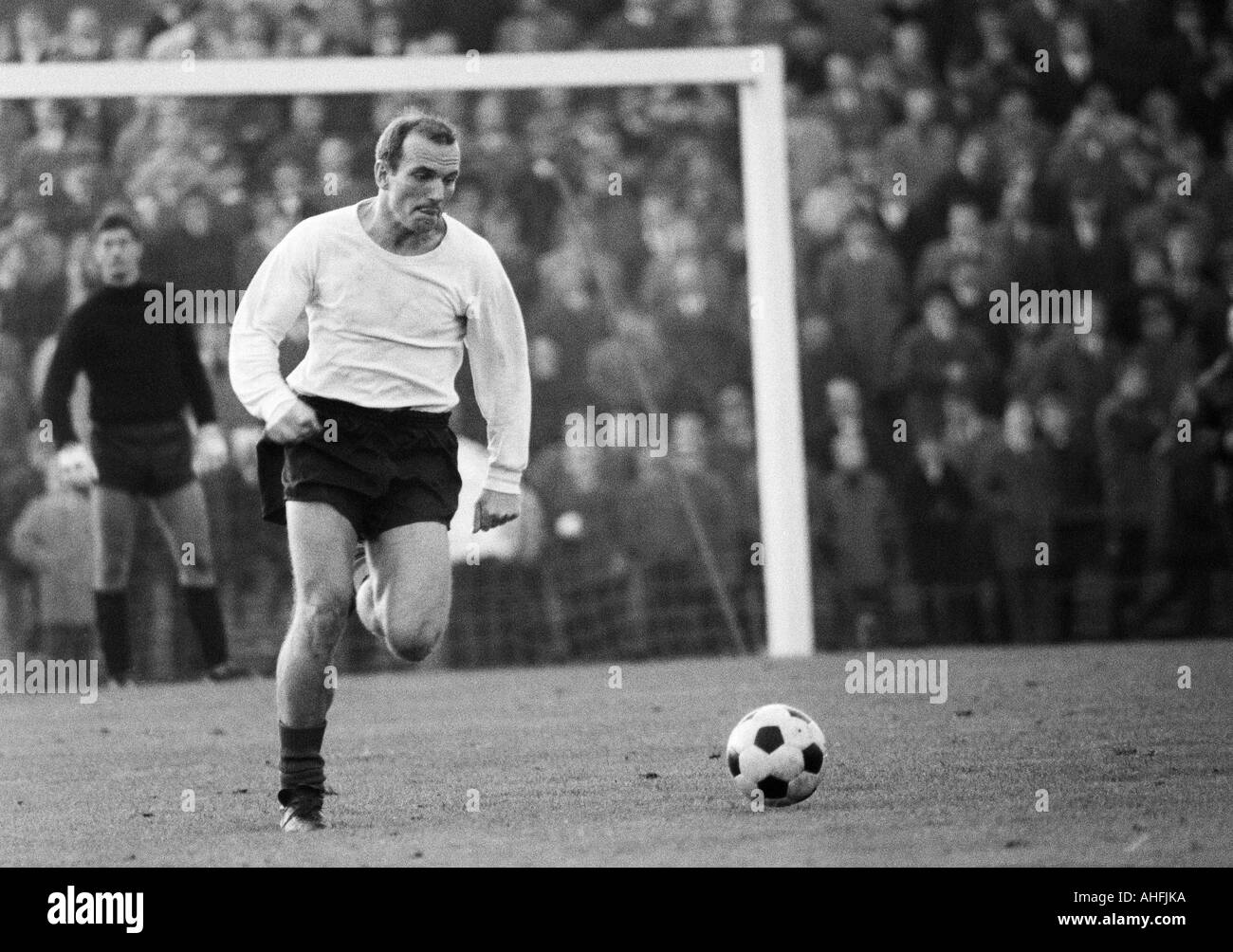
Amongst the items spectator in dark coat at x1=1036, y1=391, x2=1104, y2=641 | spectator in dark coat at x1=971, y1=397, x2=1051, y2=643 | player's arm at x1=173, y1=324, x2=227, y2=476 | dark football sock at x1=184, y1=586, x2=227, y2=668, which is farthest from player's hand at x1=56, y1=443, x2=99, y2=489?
spectator in dark coat at x1=1036, y1=391, x2=1104, y2=641

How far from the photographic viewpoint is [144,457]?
11719mm

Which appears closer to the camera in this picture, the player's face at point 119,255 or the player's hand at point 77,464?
the player's face at point 119,255

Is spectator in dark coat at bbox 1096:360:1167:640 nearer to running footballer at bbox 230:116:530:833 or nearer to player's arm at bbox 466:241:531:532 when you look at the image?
player's arm at bbox 466:241:531:532

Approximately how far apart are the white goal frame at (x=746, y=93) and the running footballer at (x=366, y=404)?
5697 millimetres

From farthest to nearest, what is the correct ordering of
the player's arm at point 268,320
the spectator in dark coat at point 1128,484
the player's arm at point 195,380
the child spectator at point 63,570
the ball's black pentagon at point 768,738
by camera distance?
the spectator in dark coat at point 1128,484, the child spectator at point 63,570, the player's arm at point 195,380, the ball's black pentagon at point 768,738, the player's arm at point 268,320

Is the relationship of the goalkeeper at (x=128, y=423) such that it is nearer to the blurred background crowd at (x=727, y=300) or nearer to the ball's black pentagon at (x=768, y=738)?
the blurred background crowd at (x=727, y=300)

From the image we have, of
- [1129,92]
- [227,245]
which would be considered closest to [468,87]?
[227,245]

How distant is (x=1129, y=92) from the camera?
15.4 m

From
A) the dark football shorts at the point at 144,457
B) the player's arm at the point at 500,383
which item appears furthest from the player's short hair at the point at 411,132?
the dark football shorts at the point at 144,457

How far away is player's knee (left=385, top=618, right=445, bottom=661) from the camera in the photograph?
6.39 metres

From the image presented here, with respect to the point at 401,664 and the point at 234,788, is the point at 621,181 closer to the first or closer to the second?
the point at 401,664

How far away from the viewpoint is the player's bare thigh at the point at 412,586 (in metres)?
6.41

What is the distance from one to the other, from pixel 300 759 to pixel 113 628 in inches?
226

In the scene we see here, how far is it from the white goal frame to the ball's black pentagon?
6036 millimetres
